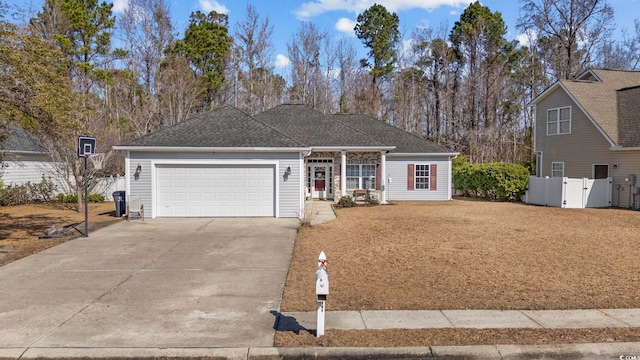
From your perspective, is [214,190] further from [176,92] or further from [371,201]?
[176,92]

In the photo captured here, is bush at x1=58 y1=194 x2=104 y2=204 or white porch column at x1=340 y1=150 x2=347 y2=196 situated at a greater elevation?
white porch column at x1=340 y1=150 x2=347 y2=196

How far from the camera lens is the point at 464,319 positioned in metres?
5.22

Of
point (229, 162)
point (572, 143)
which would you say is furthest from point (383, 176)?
point (572, 143)

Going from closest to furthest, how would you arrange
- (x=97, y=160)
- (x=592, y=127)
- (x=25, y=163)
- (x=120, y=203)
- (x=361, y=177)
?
(x=97, y=160)
(x=120, y=203)
(x=592, y=127)
(x=361, y=177)
(x=25, y=163)

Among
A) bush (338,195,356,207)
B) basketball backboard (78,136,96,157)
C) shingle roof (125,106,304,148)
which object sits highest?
shingle roof (125,106,304,148)

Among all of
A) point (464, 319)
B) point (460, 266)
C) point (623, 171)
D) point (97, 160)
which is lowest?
point (464, 319)

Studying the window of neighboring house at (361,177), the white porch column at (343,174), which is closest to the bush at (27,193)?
the white porch column at (343,174)

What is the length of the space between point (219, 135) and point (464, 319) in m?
12.1

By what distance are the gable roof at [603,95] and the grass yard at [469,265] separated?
6.52m

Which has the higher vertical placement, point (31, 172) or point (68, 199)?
point (31, 172)

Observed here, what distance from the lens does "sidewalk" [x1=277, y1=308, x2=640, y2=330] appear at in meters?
4.99

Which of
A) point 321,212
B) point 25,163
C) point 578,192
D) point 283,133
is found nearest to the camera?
point 321,212

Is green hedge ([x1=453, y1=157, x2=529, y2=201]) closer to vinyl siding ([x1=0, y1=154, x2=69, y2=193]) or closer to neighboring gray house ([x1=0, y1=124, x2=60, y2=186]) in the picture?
neighboring gray house ([x1=0, y1=124, x2=60, y2=186])

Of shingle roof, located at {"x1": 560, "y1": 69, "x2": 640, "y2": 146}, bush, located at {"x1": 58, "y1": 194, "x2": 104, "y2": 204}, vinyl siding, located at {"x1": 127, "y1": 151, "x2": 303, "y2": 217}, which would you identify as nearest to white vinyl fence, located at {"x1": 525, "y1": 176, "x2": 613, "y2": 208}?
shingle roof, located at {"x1": 560, "y1": 69, "x2": 640, "y2": 146}
